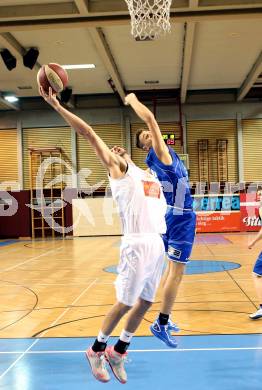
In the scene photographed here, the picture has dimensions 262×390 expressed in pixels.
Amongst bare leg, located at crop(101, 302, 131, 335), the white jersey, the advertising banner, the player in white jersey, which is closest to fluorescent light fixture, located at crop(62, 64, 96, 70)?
the advertising banner

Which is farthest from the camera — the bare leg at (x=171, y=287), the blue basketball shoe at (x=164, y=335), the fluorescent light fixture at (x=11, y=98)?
the fluorescent light fixture at (x=11, y=98)

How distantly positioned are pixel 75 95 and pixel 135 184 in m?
17.9

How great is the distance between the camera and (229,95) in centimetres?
2056

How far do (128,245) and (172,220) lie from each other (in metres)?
1.23

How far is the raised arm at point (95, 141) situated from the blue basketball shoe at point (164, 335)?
5.47 ft

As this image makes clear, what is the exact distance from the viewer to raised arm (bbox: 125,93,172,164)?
3.92 m

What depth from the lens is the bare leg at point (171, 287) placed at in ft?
14.8

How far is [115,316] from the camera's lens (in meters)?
3.60

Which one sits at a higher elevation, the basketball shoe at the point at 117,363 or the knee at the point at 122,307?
the knee at the point at 122,307

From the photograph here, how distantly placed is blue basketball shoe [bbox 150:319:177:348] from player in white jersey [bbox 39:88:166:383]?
74 centimetres

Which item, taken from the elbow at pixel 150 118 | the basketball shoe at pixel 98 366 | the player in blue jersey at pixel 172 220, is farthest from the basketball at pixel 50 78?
the basketball shoe at pixel 98 366

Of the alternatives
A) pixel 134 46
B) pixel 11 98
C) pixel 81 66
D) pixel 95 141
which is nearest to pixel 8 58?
pixel 81 66

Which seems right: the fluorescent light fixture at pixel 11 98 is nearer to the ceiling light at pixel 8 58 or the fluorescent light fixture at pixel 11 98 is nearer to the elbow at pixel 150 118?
the ceiling light at pixel 8 58

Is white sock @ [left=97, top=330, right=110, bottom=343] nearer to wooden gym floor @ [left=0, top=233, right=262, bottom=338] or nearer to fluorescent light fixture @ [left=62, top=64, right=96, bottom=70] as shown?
wooden gym floor @ [left=0, top=233, right=262, bottom=338]
